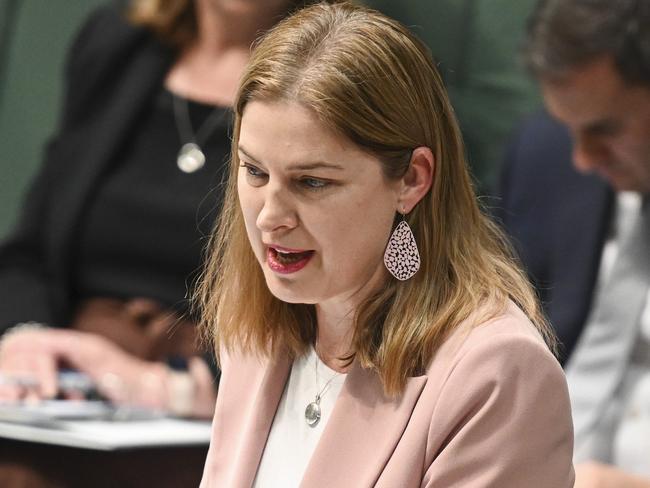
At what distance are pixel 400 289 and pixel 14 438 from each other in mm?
1020

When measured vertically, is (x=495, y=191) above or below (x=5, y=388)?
above

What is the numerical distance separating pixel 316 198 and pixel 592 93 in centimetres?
108

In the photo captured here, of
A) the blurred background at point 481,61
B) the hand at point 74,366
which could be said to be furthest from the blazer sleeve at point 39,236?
the blurred background at point 481,61

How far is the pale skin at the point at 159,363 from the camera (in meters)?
2.25

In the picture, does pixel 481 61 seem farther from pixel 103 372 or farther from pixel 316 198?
pixel 316 198

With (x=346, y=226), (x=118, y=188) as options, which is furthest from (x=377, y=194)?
(x=118, y=188)

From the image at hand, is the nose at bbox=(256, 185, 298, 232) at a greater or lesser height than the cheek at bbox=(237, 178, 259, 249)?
greater

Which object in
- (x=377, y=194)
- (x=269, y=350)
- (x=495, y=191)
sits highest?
(x=377, y=194)

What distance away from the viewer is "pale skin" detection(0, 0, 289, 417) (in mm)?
2250

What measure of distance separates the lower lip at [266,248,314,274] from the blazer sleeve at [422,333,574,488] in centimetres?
19

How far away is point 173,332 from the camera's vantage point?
238 centimetres

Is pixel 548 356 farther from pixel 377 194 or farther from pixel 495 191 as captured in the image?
pixel 495 191

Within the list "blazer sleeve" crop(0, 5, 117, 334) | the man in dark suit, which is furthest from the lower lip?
"blazer sleeve" crop(0, 5, 117, 334)

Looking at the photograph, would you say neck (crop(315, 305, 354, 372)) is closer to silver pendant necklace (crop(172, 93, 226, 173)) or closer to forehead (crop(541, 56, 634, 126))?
forehead (crop(541, 56, 634, 126))
